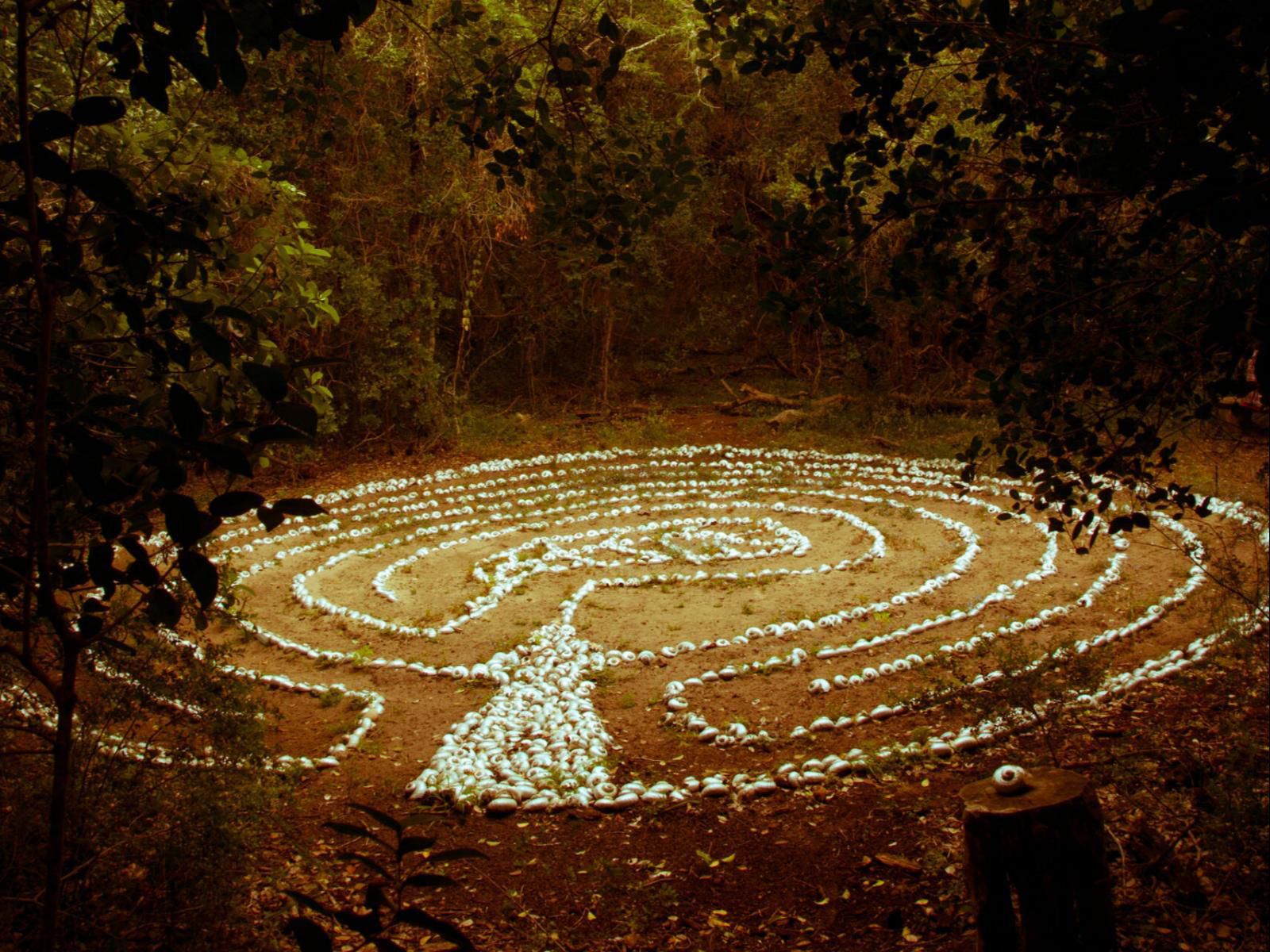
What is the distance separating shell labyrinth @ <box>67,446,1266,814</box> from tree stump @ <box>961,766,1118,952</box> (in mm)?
1132

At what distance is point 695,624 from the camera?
22.9ft

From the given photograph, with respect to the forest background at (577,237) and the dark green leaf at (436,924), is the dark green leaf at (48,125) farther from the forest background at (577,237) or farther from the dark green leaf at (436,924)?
the dark green leaf at (436,924)

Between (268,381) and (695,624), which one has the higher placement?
(268,381)

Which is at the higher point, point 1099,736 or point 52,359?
point 52,359

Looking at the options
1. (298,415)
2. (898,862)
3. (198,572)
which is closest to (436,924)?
(198,572)

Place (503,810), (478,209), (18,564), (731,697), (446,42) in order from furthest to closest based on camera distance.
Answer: (478,209)
(446,42)
(731,697)
(503,810)
(18,564)

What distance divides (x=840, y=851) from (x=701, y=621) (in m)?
3.12

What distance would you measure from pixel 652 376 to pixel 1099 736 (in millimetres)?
13263

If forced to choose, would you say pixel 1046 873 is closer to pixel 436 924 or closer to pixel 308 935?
pixel 436 924

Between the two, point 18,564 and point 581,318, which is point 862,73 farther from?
→ point 581,318

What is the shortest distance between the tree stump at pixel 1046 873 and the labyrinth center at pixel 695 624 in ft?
3.67

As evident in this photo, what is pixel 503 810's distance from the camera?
4.60 metres

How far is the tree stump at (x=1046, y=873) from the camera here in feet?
9.11

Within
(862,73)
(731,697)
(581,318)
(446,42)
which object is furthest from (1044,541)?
(581,318)
